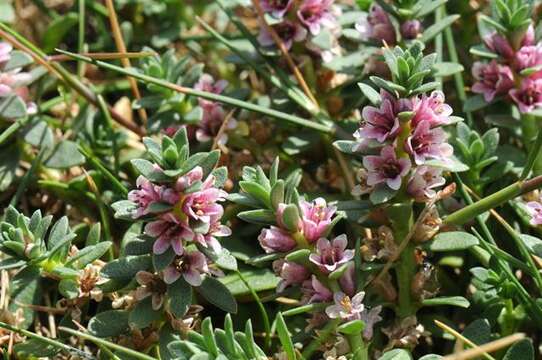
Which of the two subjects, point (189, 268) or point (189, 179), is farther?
point (189, 268)

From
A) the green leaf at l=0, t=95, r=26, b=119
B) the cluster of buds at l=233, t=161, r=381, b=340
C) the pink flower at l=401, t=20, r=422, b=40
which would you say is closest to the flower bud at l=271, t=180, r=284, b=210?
the cluster of buds at l=233, t=161, r=381, b=340

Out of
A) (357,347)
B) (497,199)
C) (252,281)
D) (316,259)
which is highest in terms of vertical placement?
(497,199)

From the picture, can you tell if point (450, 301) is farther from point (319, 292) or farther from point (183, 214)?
point (183, 214)

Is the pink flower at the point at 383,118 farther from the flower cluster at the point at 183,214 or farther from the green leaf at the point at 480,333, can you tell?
the green leaf at the point at 480,333

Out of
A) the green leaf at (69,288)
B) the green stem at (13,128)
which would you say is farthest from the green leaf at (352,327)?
the green stem at (13,128)

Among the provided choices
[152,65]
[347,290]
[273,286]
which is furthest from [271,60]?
[347,290]

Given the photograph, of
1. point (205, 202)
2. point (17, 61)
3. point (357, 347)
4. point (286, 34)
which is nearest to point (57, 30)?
point (17, 61)
